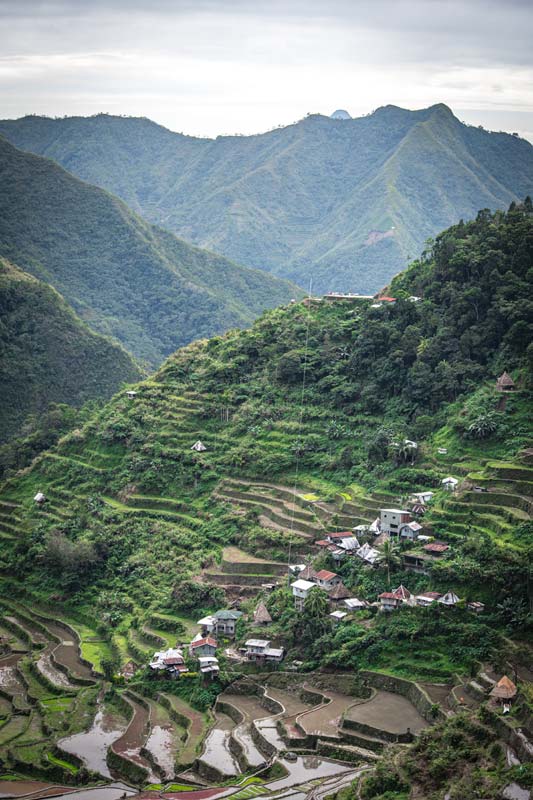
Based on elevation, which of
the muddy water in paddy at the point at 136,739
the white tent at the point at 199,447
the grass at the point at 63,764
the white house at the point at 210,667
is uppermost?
the white tent at the point at 199,447

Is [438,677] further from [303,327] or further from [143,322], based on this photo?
[143,322]

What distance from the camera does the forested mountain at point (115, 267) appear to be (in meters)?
96.2

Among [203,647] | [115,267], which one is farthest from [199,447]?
[115,267]

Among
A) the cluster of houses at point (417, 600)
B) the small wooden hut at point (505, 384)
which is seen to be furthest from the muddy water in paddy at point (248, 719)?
the small wooden hut at point (505, 384)

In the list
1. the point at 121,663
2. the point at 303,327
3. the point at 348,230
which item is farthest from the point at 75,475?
the point at 348,230

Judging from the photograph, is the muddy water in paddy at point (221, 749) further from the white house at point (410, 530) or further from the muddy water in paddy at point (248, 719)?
the white house at point (410, 530)

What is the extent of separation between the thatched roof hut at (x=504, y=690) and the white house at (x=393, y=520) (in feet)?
29.8

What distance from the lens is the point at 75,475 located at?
163 ft

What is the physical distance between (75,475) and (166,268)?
2135 inches

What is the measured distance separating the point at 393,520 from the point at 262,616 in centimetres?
502

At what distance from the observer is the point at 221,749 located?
29.5 m

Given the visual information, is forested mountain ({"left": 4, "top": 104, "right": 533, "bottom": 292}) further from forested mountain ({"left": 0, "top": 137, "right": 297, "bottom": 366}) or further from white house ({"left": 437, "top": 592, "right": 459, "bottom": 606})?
white house ({"left": 437, "top": 592, "right": 459, "bottom": 606})

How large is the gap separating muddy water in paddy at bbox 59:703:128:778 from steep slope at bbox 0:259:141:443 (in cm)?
3293

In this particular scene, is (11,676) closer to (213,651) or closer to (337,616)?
(213,651)
